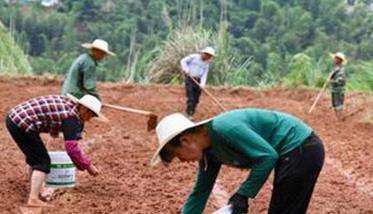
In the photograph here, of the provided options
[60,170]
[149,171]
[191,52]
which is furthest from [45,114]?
[191,52]

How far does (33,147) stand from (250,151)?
3187 millimetres

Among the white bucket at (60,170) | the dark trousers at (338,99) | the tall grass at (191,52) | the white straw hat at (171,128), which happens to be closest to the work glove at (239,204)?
the white straw hat at (171,128)

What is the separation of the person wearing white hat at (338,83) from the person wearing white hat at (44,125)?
28.0ft

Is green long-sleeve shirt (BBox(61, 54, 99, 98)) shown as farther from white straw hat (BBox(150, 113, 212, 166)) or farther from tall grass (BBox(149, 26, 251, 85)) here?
tall grass (BBox(149, 26, 251, 85))

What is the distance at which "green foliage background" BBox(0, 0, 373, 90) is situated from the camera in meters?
24.9

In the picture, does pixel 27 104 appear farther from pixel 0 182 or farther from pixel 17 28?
pixel 17 28

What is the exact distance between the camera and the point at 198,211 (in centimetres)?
532

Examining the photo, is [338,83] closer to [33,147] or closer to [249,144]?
[33,147]

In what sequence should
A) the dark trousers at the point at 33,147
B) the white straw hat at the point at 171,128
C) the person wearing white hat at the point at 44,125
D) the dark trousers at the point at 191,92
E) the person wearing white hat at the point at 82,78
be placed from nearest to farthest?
the white straw hat at the point at 171,128 → the person wearing white hat at the point at 44,125 → the dark trousers at the point at 33,147 → the person wearing white hat at the point at 82,78 → the dark trousers at the point at 191,92

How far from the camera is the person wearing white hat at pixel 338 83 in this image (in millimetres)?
15023

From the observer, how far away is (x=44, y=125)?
727cm

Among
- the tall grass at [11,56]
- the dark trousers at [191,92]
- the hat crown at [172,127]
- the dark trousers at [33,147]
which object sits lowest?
the tall grass at [11,56]

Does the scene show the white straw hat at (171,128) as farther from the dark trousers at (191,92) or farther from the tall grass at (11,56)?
the tall grass at (11,56)

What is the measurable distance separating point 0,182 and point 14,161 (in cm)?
133
